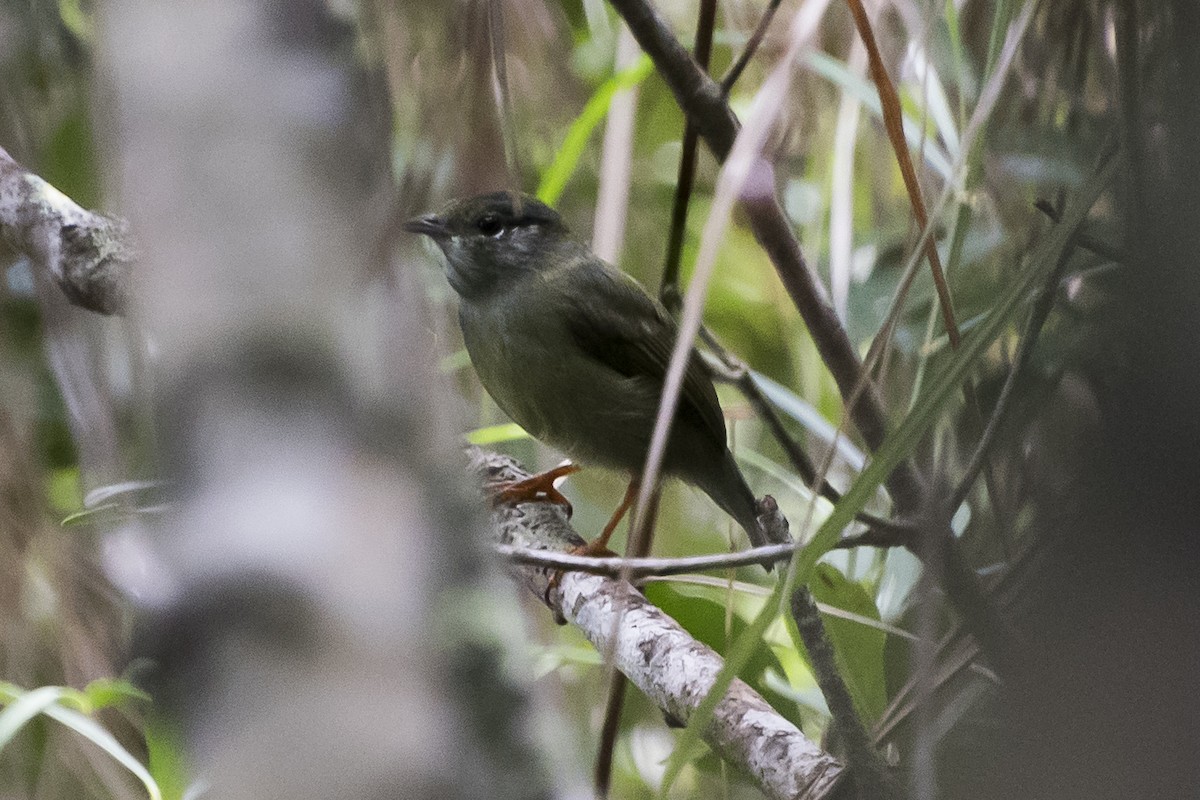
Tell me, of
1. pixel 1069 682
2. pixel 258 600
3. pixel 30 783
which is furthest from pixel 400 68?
pixel 30 783

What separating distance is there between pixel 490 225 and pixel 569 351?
327mm

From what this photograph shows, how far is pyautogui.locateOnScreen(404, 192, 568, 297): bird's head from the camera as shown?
7.77 feet

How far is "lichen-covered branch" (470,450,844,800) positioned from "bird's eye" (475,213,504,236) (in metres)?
0.80

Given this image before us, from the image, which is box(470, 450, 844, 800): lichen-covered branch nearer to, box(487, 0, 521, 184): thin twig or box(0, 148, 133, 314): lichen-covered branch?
box(487, 0, 521, 184): thin twig

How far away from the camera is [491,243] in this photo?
244 cm

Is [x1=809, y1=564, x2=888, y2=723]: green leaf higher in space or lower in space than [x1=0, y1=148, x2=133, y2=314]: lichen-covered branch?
lower

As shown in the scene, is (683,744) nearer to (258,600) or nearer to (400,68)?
(258,600)

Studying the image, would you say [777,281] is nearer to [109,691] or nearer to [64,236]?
[64,236]

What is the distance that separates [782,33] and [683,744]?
1.84 m

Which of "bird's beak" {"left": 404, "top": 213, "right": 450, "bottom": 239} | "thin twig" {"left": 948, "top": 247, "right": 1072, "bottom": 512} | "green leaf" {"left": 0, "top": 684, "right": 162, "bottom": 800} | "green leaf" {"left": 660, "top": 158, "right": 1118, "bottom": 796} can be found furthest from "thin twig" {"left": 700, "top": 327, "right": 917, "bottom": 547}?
"green leaf" {"left": 0, "top": 684, "right": 162, "bottom": 800}

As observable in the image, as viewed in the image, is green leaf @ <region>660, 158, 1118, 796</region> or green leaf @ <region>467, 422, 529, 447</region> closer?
green leaf @ <region>660, 158, 1118, 796</region>

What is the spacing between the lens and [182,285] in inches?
19.9

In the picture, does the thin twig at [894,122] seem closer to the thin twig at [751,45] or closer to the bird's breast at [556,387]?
the thin twig at [751,45]

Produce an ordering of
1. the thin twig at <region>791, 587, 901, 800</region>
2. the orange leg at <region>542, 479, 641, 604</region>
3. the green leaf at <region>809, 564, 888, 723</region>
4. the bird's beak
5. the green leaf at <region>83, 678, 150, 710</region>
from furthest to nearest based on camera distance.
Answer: the bird's beak → the orange leg at <region>542, 479, 641, 604</region> → the green leaf at <region>809, 564, 888, 723</region> → the green leaf at <region>83, 678, 150, 710</region> → the thin twig at <region>791, 587, 901, 800</region>
